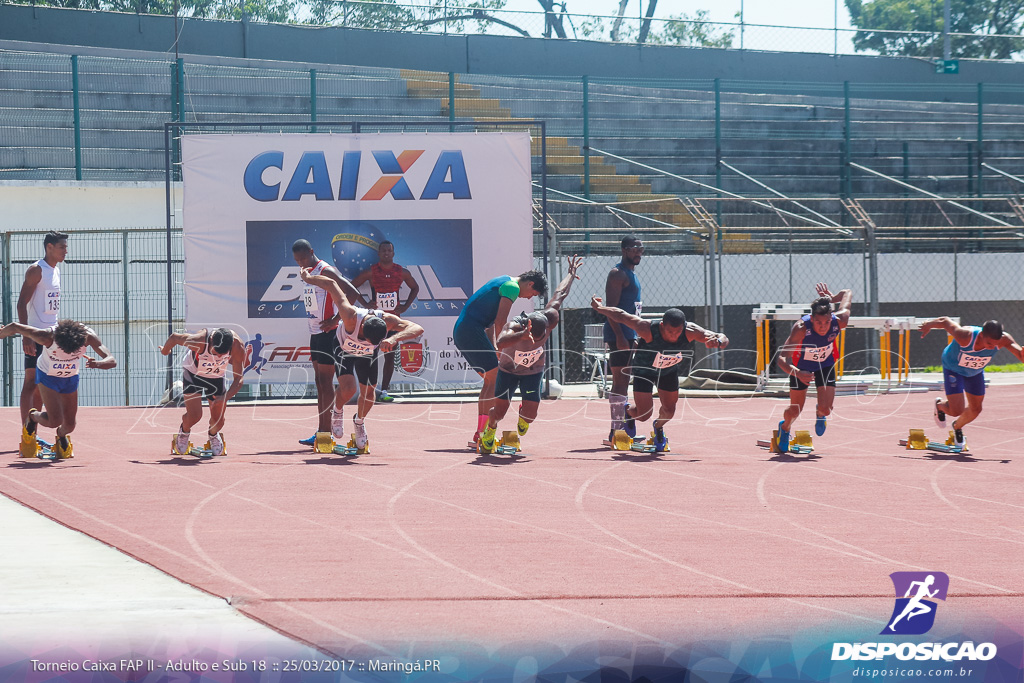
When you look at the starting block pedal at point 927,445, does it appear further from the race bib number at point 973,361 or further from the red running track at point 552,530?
the race bib number at point 973,361

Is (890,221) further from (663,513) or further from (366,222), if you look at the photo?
(663,513)

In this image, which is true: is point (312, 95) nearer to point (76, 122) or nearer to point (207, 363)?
point (76, 122)

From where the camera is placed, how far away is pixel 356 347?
1029cm

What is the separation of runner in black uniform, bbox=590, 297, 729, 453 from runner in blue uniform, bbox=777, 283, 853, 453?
1.00 m

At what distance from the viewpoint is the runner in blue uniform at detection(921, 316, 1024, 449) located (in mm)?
11438

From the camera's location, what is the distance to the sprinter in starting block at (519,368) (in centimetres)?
1030

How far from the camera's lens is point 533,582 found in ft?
19.5

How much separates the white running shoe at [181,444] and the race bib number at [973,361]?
779 cm

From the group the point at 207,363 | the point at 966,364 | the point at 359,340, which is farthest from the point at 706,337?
the point at 207,363

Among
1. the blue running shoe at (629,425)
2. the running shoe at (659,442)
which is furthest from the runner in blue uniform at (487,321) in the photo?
the running shoe at (659,442)

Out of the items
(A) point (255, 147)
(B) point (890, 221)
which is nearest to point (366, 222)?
(A) point (255, 147)

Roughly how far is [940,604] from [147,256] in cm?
1649

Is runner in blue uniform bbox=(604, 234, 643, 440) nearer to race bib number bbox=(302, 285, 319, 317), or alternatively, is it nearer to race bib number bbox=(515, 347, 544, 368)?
race bib number bbox=(515, 347, 544, 368)

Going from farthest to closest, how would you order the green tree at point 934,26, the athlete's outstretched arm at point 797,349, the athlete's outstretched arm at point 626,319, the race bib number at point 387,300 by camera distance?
the green tree at point 934,26
the race bib number at point 387,300
the athlete's outstretched arm at point 797,349
the athlete's outstretched arm at point 626,319
